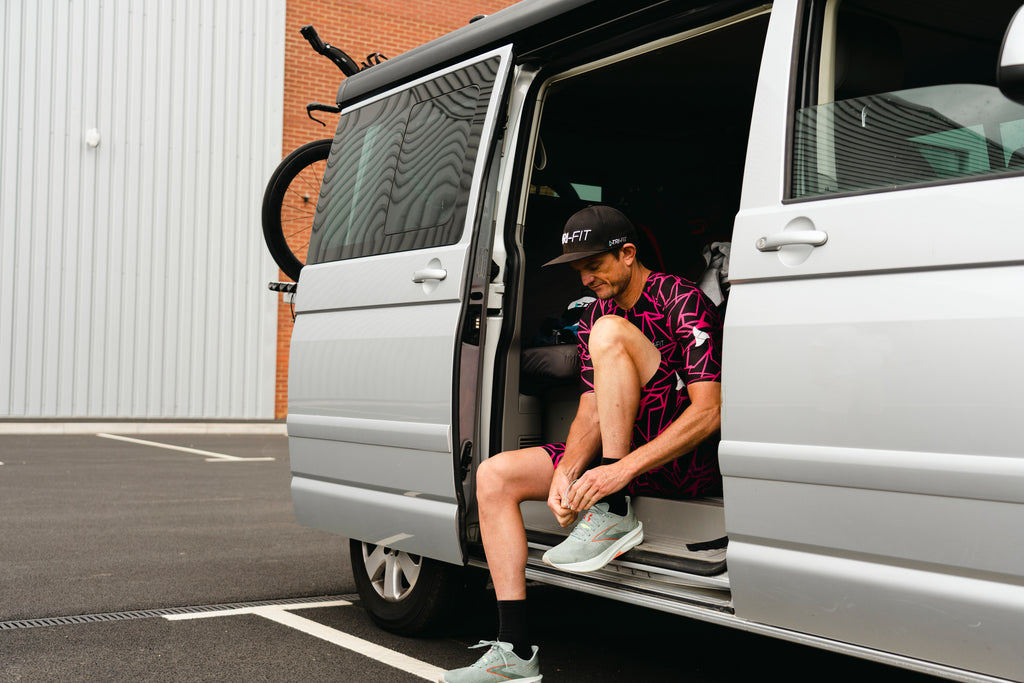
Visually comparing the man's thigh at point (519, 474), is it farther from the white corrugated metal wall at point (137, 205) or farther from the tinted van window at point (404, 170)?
the white corrugated metal wall at point (137, 205)

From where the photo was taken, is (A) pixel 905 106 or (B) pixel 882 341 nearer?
(B) pixel 882 341

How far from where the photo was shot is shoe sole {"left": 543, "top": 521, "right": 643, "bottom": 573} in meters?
3.18

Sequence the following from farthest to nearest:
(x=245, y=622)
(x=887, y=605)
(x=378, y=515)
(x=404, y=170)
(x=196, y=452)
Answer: (x=196, y=452) → (x=245, y=622) → (x=404, y=170) → (x=378, y=515) → (x=887, y=605)

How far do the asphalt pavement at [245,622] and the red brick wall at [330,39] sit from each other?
952cm

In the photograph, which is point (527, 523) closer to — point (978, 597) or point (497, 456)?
point (497, 456)

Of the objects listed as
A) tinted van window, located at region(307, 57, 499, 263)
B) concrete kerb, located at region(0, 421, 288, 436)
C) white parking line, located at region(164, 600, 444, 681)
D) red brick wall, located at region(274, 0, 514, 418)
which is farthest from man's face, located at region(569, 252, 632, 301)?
red brick wall, located at region(274, 0, 514, 418)

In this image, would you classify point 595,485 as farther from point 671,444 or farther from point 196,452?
point 196,452

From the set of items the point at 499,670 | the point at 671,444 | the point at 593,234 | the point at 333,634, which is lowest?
the point at 333,634

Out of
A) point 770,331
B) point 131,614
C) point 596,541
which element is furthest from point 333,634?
point 770,331

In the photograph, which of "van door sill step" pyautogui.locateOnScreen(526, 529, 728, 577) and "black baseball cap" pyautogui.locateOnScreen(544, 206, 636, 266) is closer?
"van door sill step" pyautogui.locateOnScreen(526, 529, 728, 577)

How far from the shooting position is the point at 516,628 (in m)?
3.30

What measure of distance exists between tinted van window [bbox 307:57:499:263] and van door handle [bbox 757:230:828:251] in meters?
1.42

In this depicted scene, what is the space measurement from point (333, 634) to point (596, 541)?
5.08 feet

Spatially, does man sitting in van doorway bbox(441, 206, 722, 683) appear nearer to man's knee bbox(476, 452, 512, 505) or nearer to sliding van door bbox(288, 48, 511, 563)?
man's knee bbox(476, 452, 512, 505)
